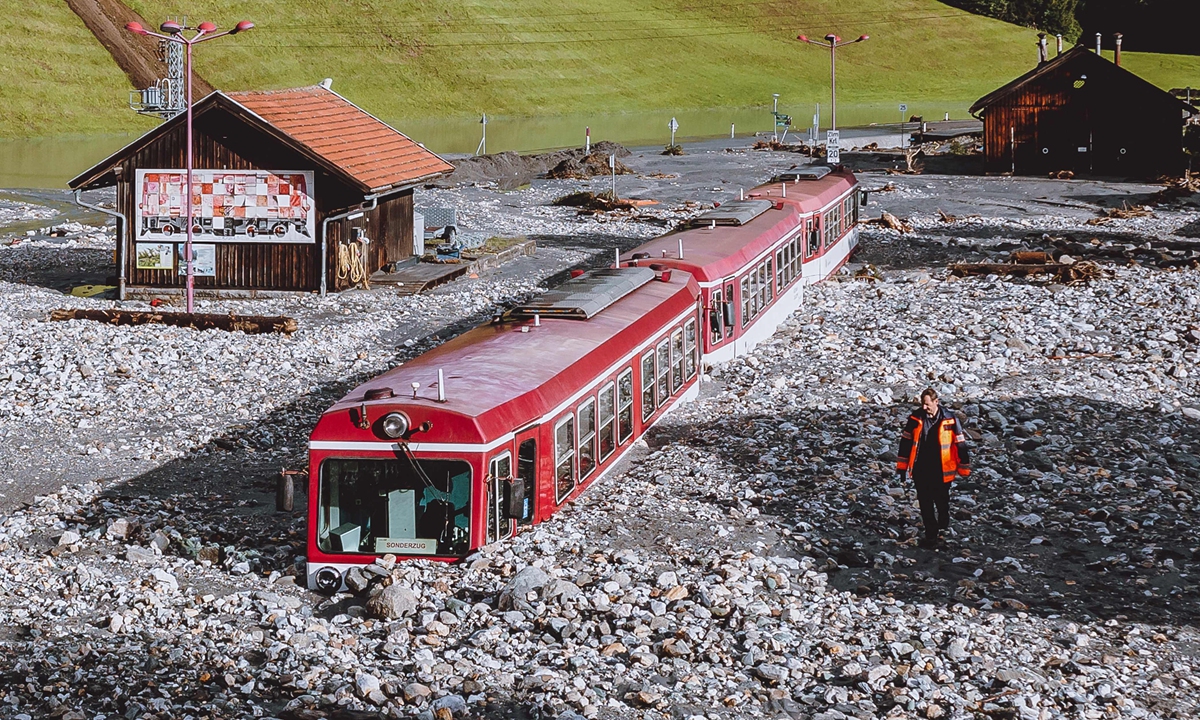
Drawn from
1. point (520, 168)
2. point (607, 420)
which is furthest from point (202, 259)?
point (520, 168)

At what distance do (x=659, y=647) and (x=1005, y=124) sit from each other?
196ft

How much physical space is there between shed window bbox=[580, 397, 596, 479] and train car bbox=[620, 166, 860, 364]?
24.5ft

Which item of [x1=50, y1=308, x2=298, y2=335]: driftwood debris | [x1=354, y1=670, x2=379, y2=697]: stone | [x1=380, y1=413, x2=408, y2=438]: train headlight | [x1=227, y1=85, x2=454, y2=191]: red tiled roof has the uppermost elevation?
[x1=227, y1=85, x2=454, y2=191]: red tiled roof

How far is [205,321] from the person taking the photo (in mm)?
31109

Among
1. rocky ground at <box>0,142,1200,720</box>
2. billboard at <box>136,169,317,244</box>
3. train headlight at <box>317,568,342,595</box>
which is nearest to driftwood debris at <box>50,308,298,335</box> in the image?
rocky ground at <box>0,142,1200,720</box>

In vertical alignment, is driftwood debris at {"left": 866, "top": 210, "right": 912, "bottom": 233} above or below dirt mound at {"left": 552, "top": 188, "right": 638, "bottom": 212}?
below

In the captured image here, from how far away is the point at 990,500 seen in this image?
19016 millimetres

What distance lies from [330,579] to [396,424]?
6.11 feet

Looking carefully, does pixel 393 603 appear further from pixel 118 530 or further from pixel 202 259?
pixel 202 259

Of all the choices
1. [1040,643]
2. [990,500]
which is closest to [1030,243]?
[990,500]

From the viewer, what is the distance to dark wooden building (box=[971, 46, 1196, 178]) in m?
66.5

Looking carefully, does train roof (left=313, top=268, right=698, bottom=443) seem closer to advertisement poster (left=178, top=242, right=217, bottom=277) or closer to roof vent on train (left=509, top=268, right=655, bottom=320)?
roof vent on train (left=509, top=268, right=655, bottom=320)

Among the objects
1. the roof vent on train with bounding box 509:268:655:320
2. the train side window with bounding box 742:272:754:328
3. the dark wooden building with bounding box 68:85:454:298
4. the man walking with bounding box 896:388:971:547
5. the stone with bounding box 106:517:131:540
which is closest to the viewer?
the man walking with bounding box 896:388:971:547

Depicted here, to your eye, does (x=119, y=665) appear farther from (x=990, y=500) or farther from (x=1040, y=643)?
(x=990, y=500)
